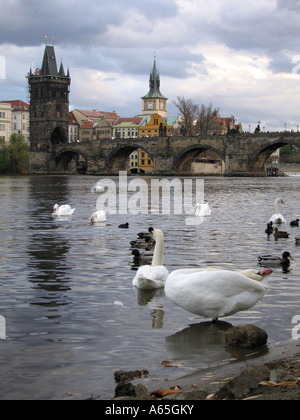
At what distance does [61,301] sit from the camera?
7.38 m

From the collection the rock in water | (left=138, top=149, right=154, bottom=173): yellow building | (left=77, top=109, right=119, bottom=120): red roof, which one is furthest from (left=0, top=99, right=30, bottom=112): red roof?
the rock in water

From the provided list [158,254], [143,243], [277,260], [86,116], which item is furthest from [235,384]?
[86,116]

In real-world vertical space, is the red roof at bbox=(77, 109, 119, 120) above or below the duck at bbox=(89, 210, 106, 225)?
above

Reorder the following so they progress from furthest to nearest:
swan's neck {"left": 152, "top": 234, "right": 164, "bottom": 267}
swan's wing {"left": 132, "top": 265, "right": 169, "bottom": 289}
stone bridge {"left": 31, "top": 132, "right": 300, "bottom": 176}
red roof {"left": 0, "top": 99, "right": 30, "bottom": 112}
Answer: red roof {"left": 0, "top": 99, "right": 30, "bottom": 112} < stone bridge {"left": 31, "top": 132, "right": 300, "bottom": 176} < swan's neck {"left": 152, "top": 234, "right": 164, "bottom": 267} < swan's wing {"left": 132, "top": 265, "right": 169, "bottom": 289}

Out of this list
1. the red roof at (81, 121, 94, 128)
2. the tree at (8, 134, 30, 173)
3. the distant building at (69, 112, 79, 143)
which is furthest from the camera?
the red roof at (81, 121, 94, 128)

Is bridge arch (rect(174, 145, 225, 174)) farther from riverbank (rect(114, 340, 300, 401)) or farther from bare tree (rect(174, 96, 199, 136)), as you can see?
riverbank (rect(114, 340, 300, 401))

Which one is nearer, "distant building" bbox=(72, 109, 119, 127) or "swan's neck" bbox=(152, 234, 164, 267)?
"swan's neck" bbox=(152, 234, 164, 267)

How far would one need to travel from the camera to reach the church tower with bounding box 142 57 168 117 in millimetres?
149875

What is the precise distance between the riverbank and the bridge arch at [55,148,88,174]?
95273 millimetres

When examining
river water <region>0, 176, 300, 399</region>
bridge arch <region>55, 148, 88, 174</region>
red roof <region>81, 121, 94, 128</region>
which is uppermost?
red roof <region>81, 121, 94, 128</region>

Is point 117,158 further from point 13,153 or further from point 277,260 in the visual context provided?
point 277,260

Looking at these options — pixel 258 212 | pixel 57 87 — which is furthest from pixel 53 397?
pixel 57 87

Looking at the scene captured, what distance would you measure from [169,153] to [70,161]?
28425 millimetres
